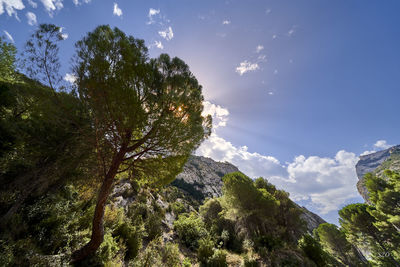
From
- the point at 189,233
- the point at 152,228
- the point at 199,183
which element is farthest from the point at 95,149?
the point at 199,183

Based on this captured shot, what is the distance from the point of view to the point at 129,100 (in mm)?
4336

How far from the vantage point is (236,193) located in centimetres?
1332

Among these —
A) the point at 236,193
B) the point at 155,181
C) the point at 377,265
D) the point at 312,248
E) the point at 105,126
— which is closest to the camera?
the point at 105,126

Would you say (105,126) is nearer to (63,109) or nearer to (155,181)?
(63,109)

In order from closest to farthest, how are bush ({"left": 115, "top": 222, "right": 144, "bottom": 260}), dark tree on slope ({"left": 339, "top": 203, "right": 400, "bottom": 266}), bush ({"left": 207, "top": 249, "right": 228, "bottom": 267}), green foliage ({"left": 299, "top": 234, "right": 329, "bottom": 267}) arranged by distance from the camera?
bush ({"left": 115, "top": 222, "right": 144, "bottom": 260}), bush ({"left": 207, "top": 249, "right": 228, "bottom": 267}), green foliage ({"left": 299, "top": 234, "right": 329, "bottom": 267}), dark tree on slope ({"left": 339, "top": 203, "right": 400, "bottom": 266})

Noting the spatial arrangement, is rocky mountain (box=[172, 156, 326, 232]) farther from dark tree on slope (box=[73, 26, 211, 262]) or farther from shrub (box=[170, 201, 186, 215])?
dark tree on slope (box=[73, 26, 211, 262])

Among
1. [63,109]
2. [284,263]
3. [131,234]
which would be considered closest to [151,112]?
[63,109]

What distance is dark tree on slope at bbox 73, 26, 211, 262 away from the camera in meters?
4.29

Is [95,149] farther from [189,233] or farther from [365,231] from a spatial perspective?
[365,231]

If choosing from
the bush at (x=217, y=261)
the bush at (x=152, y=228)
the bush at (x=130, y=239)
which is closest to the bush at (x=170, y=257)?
the bush at (x=130, y=239)

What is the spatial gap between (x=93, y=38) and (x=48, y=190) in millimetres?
7503

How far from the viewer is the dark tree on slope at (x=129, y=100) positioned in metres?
4.29

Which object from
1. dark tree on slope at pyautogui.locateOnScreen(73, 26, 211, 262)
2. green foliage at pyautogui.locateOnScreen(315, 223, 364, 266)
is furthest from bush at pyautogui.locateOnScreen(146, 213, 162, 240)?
green foliage at pyautogui.locateOnScreen(315, 223, 364, 266)

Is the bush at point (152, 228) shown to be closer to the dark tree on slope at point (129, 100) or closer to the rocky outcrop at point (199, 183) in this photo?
the dark tree on slope at point (129, 100)
